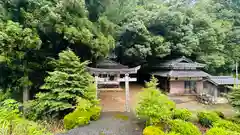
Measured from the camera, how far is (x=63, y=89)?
924cm

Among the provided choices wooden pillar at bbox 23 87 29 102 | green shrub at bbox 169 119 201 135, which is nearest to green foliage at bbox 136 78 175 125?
green shrub at bbox 169 119 201 135

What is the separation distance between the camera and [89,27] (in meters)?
11.6

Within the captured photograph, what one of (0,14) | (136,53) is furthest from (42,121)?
(136,53)

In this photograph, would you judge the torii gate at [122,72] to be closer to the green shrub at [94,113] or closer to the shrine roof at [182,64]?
the green shrub at [94,113]

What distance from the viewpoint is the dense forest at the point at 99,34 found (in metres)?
9.80

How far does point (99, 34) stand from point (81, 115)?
244 inches

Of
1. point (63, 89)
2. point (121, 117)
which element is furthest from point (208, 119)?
point (63, 89)

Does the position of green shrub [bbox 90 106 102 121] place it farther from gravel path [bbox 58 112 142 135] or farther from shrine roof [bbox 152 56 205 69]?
shrine roof [bbox 152 56 205 69]

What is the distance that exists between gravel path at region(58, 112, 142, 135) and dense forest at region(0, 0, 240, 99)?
4.88m

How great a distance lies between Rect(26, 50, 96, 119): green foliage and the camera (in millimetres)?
9211

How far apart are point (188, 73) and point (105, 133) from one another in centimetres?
1260

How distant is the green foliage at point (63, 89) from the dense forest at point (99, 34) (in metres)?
1.93

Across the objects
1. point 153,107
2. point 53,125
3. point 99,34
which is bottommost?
point 53,125

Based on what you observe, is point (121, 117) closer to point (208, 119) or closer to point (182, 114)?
point (182, 114)
